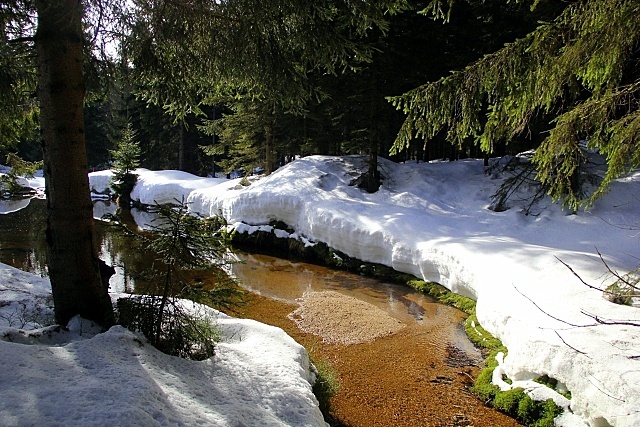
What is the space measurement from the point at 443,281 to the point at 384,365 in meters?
3.58

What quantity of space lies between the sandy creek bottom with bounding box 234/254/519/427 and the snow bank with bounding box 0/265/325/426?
970mm

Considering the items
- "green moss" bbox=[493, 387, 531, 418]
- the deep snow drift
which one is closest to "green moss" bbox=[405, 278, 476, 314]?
the deep snow drift

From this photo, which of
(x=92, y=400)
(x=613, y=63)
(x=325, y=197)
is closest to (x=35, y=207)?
(x=325, y=197)

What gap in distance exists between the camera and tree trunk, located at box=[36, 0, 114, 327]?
354 centimetres

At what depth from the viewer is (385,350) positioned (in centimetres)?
619

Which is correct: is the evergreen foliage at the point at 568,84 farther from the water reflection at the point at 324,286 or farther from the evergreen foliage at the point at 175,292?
the water reflection at the point at 324,286

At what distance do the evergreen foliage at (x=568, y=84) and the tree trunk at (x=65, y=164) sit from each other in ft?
13.3

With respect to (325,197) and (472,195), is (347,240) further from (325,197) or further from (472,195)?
(472,195)

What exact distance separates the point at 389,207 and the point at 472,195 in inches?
130

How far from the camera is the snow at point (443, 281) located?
9.73 ft

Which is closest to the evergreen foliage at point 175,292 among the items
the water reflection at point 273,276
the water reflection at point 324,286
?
the water reflection at point 273,276

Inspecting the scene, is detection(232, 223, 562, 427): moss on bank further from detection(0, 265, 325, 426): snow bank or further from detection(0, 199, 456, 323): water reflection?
detection(0, 265, 325, 426): snow bank

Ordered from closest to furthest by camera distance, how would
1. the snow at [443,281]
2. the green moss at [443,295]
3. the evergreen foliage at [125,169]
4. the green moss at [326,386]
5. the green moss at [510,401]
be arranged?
the snow at [443,281] → the green moss at [326,386] → the green moss at [510,401] → the green moss at [443,295] → the evergreen foliage at [125,169]

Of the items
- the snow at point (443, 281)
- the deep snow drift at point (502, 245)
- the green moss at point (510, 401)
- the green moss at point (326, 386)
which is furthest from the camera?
the green moss at point (510, 401)
